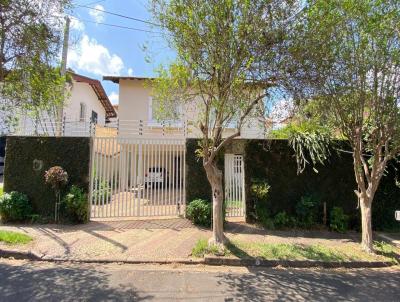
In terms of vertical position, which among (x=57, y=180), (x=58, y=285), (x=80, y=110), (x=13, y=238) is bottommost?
(x=58, y=285)

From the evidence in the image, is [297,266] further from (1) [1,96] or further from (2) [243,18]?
(1) [1,96]

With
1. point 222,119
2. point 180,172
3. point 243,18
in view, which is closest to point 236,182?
point 180,172

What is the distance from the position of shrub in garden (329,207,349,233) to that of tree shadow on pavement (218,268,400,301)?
105 inches

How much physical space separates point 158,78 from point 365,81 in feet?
14.6

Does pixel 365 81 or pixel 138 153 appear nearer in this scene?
pixel 365 81

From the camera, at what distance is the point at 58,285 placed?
5.09 m

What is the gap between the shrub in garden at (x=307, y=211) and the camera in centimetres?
929

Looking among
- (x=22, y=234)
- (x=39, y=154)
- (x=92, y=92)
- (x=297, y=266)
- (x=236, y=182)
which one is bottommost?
(x=297, y=266)

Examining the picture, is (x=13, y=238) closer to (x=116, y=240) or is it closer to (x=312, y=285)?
(x=116, y=240)

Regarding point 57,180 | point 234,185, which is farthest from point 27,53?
point 234,185

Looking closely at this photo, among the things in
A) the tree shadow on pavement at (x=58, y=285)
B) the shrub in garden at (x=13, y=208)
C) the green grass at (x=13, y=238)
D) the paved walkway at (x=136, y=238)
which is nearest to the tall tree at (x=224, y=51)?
the paved walkway at (x=136, y=238)

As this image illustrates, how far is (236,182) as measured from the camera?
10.2 m

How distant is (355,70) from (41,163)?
27.8 ft

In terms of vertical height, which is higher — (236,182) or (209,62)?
(209,62)
